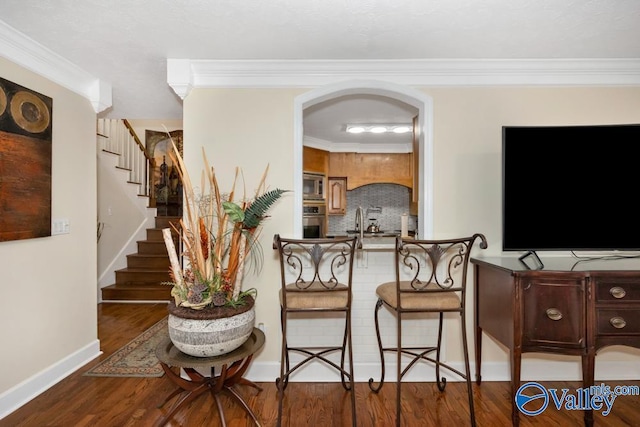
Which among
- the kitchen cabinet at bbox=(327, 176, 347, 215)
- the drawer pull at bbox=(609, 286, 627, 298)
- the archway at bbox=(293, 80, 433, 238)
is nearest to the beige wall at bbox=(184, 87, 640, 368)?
the archway at bbox=(293, 80, 433, 238)

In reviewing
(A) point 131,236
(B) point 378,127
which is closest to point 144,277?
(A) point 131,236

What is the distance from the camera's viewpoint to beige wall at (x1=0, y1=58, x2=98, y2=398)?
209 cm

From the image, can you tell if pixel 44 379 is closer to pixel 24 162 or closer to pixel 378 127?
pixel 24 162

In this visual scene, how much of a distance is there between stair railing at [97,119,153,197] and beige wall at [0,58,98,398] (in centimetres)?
199

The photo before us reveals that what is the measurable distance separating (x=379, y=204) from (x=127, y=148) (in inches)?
168

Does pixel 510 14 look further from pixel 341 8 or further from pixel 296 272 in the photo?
pixel 296 272

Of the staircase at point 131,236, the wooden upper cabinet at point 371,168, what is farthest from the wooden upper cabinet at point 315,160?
the staircase at point 131,236

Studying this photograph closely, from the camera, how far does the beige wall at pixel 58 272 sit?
2.09 metres

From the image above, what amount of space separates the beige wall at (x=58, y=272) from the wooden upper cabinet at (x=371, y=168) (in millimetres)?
3446

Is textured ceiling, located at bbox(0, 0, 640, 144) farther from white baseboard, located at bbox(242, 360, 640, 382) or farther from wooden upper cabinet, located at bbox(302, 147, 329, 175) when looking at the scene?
wooden upper cabinet, located at bbox(302, 147, 329, 175)

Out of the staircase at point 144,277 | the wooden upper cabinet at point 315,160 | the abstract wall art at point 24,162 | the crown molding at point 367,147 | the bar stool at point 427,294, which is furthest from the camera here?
the crown molding at point 367,147

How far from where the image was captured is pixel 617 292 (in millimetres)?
1842

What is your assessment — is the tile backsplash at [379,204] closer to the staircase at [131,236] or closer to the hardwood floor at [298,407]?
the staircase at [131,236]

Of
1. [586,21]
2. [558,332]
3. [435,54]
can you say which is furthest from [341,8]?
[558,332]
